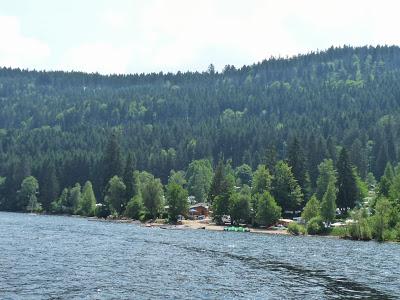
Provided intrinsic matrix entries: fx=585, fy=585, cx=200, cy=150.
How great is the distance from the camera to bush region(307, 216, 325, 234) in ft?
408

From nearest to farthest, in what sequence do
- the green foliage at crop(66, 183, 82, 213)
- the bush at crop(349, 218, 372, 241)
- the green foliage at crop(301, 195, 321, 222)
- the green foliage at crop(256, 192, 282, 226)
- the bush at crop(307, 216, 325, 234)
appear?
the bush at crop(349, 218, 372, 241)
the bush at crop(307, 216, 325, 234)
the green foliage at crop(301, 195, 321, 222)
the green foliage at crop(256, 192, 282, 226)
the green foliage at crop(66, 183, 82, 213)

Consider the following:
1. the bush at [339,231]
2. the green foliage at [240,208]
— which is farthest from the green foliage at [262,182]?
the bush at [339,231]

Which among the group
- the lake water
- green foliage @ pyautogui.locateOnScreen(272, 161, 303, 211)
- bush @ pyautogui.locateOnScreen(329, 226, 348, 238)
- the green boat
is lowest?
the lake water

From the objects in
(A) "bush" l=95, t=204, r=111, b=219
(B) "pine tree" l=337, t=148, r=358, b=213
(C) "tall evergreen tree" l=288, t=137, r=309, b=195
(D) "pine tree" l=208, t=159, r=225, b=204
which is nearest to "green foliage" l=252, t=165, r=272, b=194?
(C) "tall evergreen tree" l=288, t=137, r=309, b=195

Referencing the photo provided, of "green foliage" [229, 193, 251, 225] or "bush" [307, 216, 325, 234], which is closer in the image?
"bush" [307, 216, 325, 234]

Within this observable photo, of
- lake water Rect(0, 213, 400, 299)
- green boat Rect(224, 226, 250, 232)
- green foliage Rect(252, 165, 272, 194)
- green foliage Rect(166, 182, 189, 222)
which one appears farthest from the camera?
green foliage Rect(252, 165, 272, 194)

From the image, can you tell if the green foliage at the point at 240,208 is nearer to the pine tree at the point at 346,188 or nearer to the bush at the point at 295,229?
the bush at the point at 295,229

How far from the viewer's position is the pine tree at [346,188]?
148 metres

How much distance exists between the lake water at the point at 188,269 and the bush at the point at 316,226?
86.1 ft

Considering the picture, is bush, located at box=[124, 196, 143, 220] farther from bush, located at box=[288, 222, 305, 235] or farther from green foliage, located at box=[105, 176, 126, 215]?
bush, located at box=[288, 222, 305, 235]

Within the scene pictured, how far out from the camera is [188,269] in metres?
63.1

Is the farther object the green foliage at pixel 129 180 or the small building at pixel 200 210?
the green foliage at pixel 129 180

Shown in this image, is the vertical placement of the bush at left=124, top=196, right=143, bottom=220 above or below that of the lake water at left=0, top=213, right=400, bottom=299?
above

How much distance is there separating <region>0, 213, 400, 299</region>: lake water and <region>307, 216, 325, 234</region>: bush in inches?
1033
